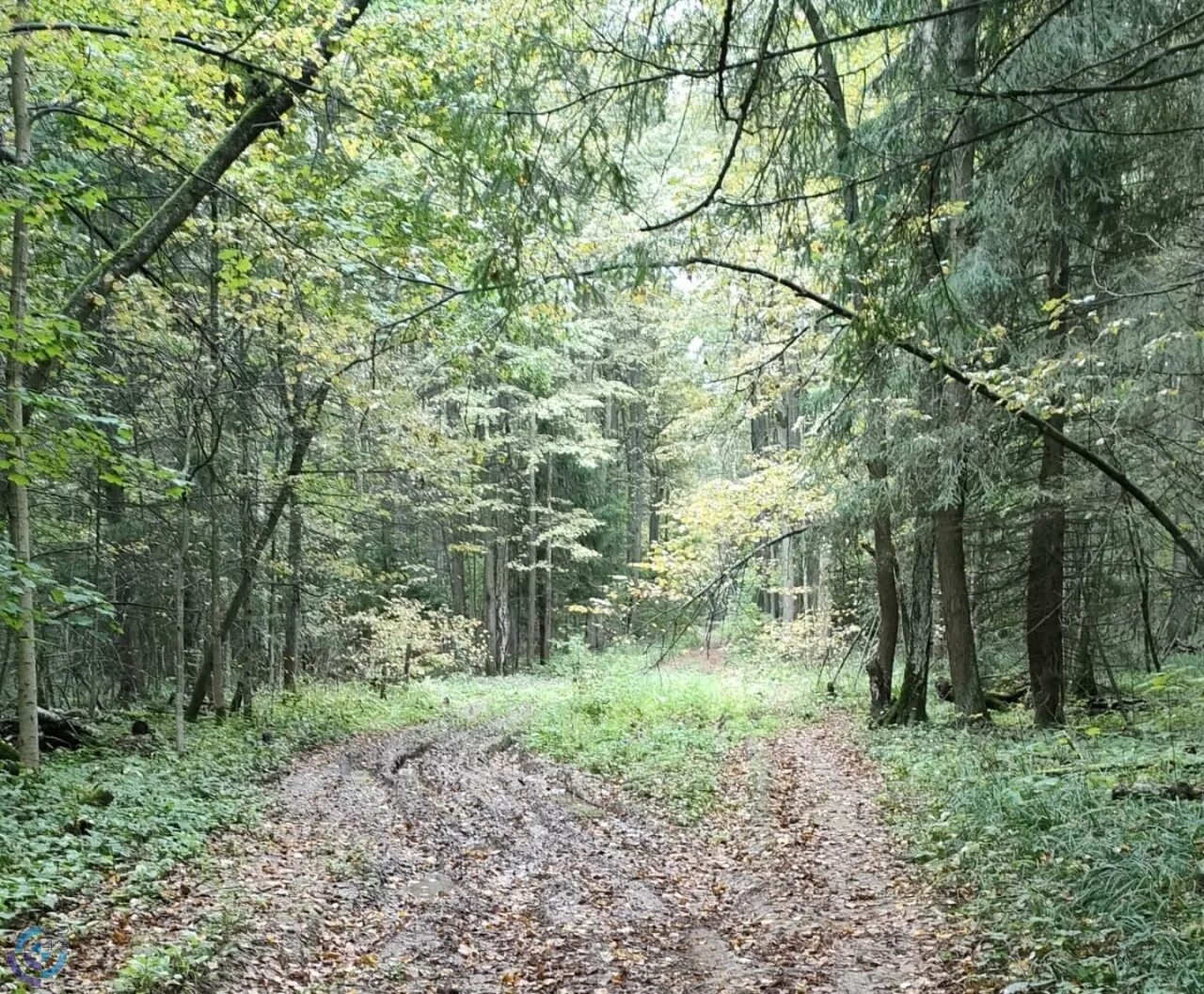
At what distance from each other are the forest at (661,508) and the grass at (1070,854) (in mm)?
Result: 36

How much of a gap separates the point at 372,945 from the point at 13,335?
491 cm

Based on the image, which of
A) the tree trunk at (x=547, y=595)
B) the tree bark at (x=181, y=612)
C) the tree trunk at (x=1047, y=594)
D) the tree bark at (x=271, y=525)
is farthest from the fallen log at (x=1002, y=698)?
the tree trunk at (x=547, y=595)

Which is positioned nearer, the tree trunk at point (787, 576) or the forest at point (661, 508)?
the forest at point (661, 508)

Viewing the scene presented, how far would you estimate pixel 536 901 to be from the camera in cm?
670

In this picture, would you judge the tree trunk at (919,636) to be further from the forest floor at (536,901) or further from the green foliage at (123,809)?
the green foliage at (123,809)

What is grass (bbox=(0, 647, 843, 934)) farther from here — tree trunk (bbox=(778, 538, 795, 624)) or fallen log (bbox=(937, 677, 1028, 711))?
fallen log (bbox=(937, 677, 1028, 711))

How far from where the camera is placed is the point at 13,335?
19.3ft

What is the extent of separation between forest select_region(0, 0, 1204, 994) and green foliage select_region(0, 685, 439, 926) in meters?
0.06

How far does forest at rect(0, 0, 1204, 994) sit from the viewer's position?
4.85 meters

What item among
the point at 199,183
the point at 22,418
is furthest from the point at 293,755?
the point at 199,183

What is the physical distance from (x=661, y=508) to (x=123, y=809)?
1066 centimetres

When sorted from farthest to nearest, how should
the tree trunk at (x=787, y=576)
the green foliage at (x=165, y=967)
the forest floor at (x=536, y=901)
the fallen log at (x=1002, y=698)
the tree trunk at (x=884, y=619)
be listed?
the tree trunk at (x=787, y=576) < the tree trunk at (x=884, y=619) < the fallen log at (x=1002, y=698) < the forest floor at (x=536, y=901) < the green foliage at (x=165, y=967)

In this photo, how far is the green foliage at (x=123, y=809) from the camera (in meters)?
5.88

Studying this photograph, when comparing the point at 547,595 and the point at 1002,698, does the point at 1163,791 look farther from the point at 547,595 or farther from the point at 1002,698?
the point at 547,595
